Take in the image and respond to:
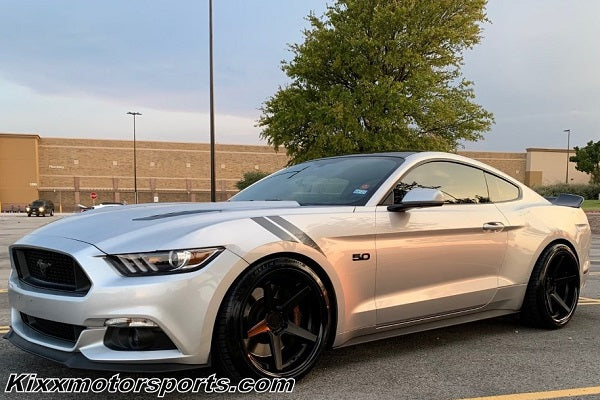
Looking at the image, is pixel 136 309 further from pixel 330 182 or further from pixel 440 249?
pixel 440 249

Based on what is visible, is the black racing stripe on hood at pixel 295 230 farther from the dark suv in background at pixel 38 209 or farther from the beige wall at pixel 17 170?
the beige wall at pixel 17 170

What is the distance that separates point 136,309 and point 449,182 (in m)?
2.66

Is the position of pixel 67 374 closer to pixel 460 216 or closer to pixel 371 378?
pixel 371 378

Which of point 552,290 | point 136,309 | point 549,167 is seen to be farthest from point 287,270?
point 549,167

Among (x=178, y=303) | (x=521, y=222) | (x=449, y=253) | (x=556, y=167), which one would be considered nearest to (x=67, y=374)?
(x=178, y=303)

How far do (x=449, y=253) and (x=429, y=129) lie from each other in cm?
1934

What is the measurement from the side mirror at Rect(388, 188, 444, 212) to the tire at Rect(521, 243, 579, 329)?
5.14 feet

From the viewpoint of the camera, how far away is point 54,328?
288cm

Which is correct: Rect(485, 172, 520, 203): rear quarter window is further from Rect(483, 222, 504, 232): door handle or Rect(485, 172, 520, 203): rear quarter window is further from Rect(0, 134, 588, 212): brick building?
Rect(0, 134, 588, 212): brick building

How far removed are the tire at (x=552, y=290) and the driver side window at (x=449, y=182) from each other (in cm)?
81

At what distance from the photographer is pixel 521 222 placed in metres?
Result: 4.37

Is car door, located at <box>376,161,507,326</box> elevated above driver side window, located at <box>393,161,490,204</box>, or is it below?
below

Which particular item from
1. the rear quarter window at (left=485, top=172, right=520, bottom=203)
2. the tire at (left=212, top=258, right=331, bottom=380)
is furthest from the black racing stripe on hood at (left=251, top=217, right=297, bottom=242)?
the rear quarter window at (left=485, top=172, right=520, bottom=203)

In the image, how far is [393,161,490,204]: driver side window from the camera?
12.8 ft
